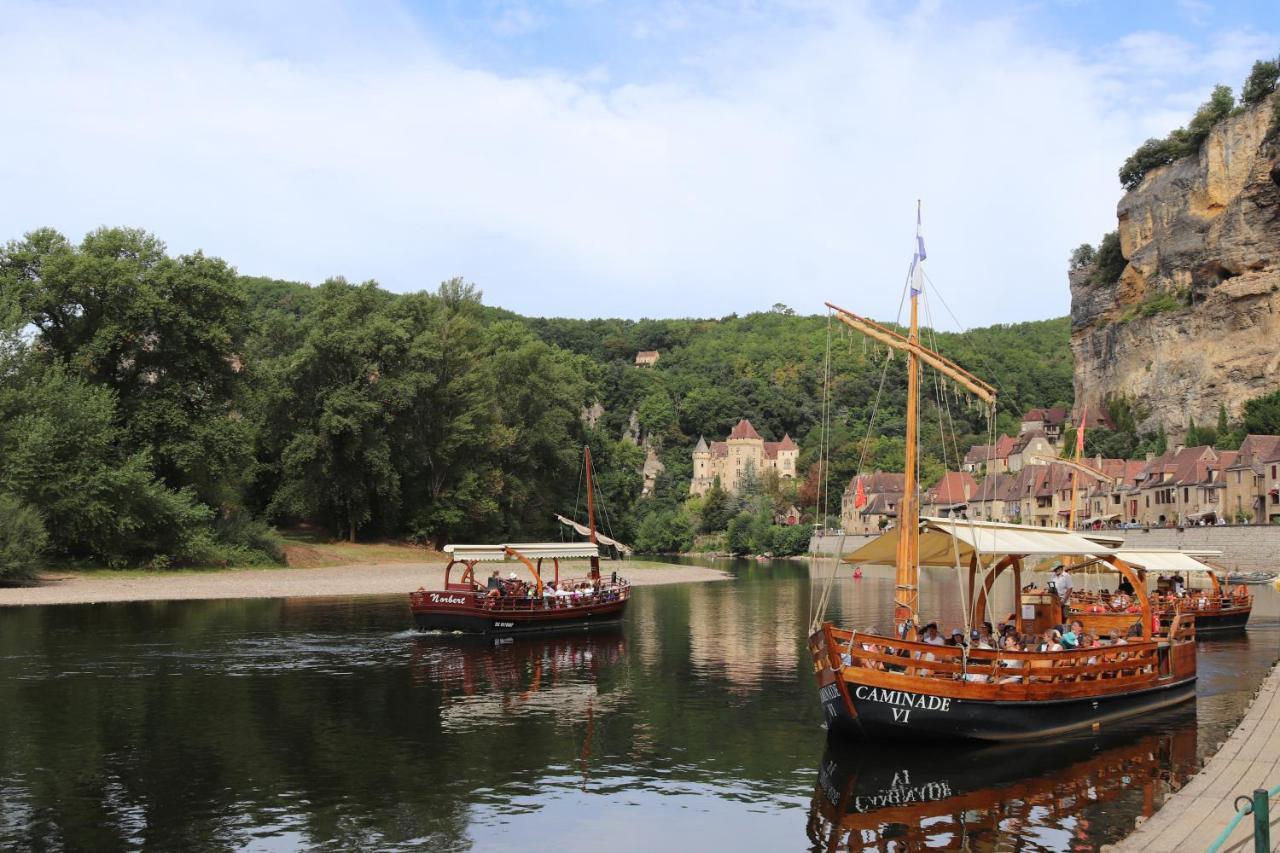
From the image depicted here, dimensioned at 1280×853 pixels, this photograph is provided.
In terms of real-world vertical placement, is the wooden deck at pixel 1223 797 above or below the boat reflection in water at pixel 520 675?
above

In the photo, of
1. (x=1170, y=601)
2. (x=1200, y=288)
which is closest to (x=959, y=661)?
(x=1170, y=601)

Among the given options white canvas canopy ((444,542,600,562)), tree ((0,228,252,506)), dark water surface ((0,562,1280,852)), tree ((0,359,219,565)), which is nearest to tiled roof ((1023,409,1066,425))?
tree ((0,228,252,506))

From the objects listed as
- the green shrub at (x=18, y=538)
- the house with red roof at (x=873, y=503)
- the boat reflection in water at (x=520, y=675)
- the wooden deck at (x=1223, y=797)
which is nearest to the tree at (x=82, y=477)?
the green shrub at (x=18, y=538)

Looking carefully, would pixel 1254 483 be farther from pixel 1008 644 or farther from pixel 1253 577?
pixel 1008 644

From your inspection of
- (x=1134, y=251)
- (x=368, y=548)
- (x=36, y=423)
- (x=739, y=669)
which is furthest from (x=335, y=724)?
(x=1134, y=251)

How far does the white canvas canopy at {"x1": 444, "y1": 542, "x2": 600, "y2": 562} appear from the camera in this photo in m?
45.2

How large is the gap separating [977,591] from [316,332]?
207 feet

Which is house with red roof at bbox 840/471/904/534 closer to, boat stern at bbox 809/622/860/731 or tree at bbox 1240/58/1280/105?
tree at bbox 1240/58/1280/105

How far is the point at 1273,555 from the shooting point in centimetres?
7931

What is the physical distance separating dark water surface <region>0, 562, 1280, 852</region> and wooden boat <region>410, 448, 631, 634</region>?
17.4 ft

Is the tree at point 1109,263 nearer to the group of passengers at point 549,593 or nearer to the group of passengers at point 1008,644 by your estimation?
the group of passengers at point 549,593

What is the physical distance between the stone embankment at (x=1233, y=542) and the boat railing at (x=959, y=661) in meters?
55.1

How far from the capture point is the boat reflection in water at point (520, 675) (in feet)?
91.7

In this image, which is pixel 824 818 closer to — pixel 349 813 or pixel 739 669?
pixel 349 813
